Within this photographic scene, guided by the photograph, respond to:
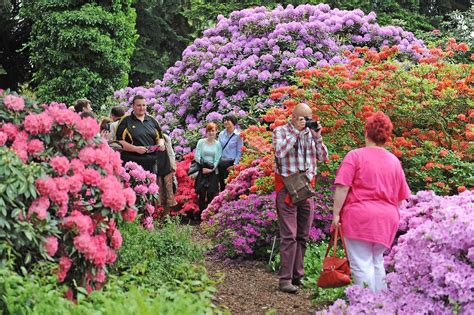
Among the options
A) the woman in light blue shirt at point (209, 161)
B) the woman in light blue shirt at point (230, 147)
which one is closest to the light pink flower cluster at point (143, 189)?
the woman in light blue shirt at point (209, 161)

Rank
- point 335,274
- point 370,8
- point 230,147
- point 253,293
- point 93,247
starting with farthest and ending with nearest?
point 370,8
point 230,147
point 253,293
point 335,274
point 93,247

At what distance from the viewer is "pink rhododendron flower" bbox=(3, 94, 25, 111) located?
4871 mm

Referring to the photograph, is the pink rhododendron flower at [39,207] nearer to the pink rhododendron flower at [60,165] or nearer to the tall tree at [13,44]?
the pink rhododendron flower at [60,165]

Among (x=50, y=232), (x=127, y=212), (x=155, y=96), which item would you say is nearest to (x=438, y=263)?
(x=127, y=212)

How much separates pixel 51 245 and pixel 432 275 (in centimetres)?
236

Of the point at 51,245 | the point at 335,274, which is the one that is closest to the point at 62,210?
the point at 51,245

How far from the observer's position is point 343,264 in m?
5.42

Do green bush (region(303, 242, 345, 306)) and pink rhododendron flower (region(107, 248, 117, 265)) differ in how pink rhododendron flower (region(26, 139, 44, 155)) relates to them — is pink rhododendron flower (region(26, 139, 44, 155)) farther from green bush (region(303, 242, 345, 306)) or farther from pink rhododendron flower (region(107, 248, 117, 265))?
green bush (region(303, 242, 345, 306))

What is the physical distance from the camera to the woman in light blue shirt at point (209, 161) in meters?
11.3

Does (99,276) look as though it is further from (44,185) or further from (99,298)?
(99,298)

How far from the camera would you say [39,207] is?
4422mm

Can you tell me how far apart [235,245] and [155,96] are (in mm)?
8466

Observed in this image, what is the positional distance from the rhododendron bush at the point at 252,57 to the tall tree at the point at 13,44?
8520 mm

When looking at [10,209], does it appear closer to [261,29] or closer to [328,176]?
[328,176]
